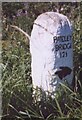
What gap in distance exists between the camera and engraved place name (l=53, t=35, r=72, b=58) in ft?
17.8

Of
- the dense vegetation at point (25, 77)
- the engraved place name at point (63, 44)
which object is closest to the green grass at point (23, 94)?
the dense vegetation at point (25, 77)

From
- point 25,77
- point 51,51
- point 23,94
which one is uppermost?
point 51,51

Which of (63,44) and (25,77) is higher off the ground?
(63,44)

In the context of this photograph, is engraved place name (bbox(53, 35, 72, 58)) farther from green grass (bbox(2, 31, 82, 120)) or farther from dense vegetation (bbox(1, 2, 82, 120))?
green grass (bbox(2, 31, 82, 120))

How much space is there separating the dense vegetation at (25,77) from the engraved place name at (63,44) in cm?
7

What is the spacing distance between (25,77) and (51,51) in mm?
404

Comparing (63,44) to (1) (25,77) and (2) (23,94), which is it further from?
(2) (23,94)

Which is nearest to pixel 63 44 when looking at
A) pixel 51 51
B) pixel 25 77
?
pixel 51 51

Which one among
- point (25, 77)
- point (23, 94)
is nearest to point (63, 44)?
point (25, 77)

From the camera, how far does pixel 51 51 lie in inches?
214

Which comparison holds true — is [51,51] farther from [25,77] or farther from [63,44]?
[25,77]

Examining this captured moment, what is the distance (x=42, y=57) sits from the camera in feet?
17.9

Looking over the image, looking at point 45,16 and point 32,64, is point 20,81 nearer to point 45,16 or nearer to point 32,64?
point 32,64

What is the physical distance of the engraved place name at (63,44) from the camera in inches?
214
